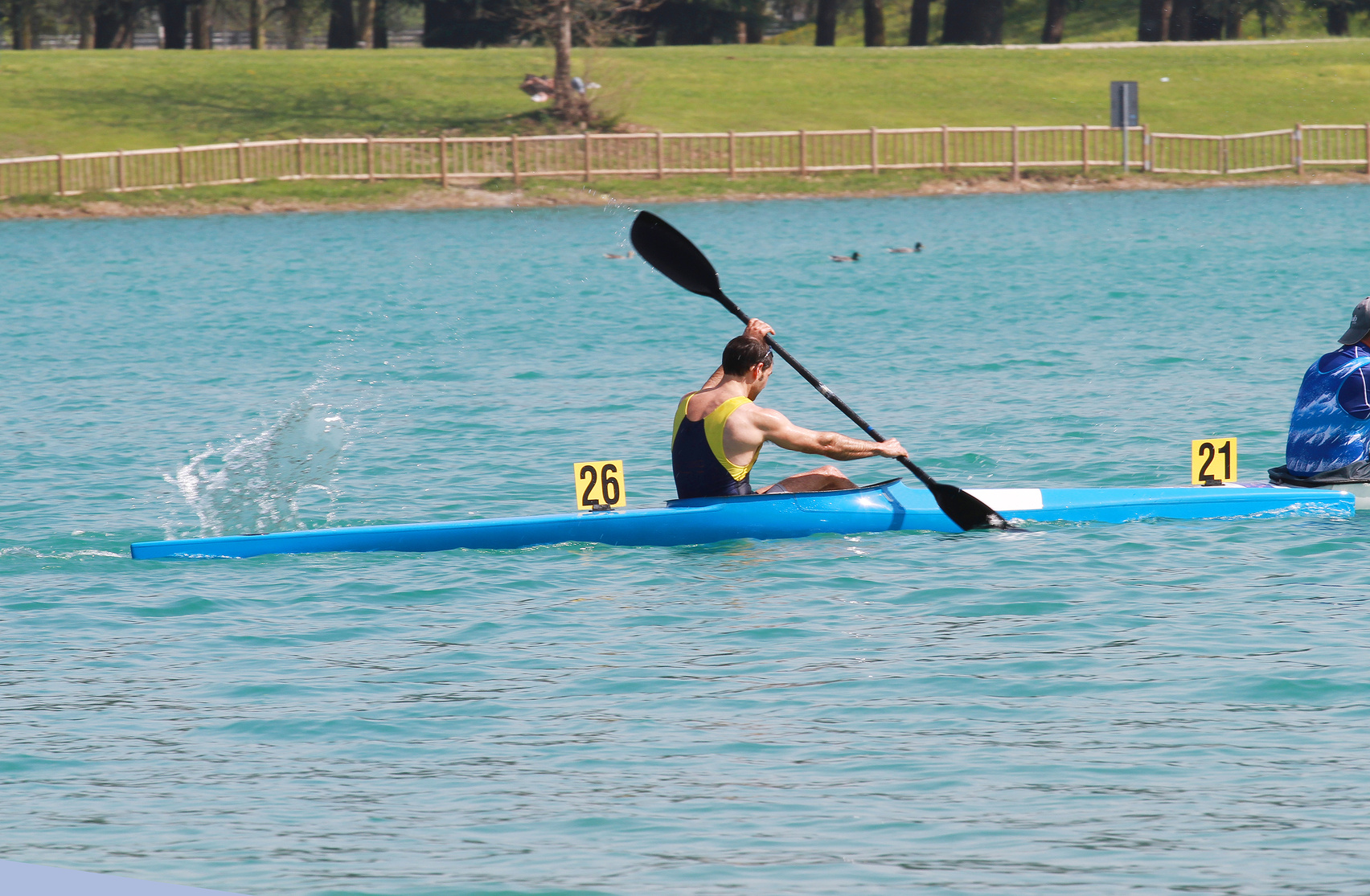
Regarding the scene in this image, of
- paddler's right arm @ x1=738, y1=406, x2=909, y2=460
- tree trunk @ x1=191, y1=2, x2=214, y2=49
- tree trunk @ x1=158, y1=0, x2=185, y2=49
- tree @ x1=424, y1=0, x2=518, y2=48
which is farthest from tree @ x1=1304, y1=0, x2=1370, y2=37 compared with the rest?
paddler's right arm @ x1=738, y1=406, x2=909, y2=460

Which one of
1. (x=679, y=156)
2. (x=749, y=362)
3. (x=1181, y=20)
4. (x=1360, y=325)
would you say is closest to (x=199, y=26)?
(x=679, y=156)

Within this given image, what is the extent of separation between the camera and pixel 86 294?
26.0m

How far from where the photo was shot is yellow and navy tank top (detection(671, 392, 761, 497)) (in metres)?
9.33

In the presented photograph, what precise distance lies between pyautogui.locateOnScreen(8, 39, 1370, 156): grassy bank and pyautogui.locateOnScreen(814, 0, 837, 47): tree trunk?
195 inches

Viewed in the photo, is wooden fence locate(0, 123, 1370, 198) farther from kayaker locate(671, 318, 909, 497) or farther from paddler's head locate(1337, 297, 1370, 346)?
paddler's head locate(1337, 297, 1370, 346)

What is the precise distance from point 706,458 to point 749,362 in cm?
62

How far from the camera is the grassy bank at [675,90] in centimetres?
4716

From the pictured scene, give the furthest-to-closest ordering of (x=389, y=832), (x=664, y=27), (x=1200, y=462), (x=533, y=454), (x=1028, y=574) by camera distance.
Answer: (x=664, y=27) → (x=533, y=454) → (x=1200, y=462) → (x=1028, y=574) → (x=389, y=832)

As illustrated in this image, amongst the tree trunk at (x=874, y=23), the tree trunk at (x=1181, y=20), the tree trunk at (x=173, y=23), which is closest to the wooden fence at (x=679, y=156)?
the tree trunk at (x=1181, y=20)

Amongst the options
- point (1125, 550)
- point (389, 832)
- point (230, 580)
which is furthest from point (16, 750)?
point (1125, 550)

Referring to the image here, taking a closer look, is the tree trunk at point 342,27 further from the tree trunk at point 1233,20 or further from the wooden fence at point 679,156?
the tree trunk at point 1233,20

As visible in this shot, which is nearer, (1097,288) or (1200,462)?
(1200,462)

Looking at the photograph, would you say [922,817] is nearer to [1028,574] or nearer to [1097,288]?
[1028,574]

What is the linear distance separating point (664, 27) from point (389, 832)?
58.5m
